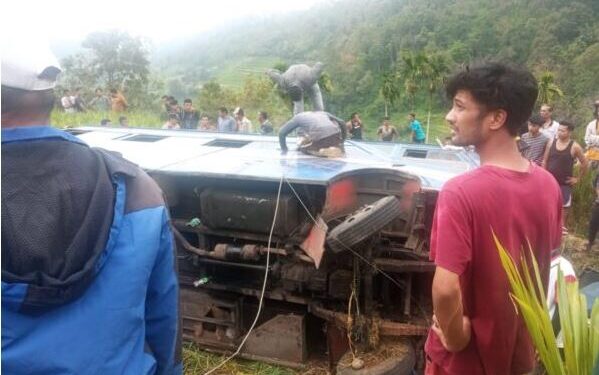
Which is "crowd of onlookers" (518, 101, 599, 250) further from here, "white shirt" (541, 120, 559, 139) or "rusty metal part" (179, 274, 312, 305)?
"rusty metal part" (179, 274, 312, 305)

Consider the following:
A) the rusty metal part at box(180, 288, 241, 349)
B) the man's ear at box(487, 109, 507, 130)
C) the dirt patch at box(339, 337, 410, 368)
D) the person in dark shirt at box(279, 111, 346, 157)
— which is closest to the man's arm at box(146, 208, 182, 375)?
the man's ear at box(487, 109, 507, 130)

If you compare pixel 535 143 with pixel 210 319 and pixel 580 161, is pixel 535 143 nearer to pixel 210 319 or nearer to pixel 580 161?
pixel 580 161

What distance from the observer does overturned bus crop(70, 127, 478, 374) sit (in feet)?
12.4

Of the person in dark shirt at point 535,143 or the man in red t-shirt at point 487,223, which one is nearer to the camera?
the man in red t-shirt at point 487,223

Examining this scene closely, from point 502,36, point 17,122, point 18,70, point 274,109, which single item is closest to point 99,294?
point 17,122

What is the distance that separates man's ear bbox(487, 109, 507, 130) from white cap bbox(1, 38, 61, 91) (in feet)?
4.87

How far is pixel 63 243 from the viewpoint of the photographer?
1295 millimetres

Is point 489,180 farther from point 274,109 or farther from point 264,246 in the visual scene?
point 274,109

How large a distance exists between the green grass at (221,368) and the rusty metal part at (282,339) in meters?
0.09

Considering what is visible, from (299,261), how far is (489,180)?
239cm

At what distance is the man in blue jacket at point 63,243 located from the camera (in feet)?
4.09

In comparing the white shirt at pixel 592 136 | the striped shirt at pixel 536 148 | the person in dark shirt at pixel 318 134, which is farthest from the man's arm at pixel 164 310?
the white shirt at pixel 592 136

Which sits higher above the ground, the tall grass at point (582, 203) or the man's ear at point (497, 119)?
the man's ear at point (497, 119)

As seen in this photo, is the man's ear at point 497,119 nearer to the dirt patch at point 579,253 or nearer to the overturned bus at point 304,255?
the overturned bus at point 304,255
